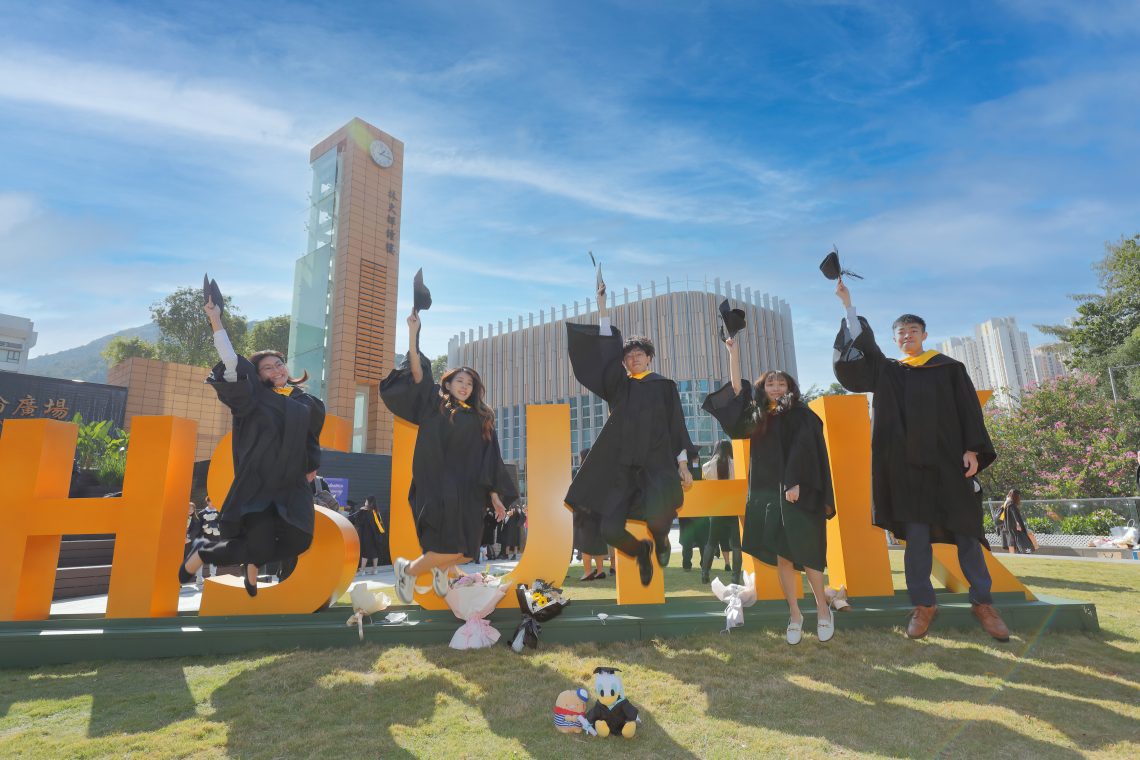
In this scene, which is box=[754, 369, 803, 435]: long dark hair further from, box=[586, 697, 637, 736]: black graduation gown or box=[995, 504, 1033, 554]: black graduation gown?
box=[995, 504, 1033, 554]: black graduation gown

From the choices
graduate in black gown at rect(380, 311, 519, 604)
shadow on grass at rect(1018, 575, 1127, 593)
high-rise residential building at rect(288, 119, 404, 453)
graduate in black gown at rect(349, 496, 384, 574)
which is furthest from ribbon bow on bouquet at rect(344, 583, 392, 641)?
high-rise residential building at rect(288, 119, 404, 453)

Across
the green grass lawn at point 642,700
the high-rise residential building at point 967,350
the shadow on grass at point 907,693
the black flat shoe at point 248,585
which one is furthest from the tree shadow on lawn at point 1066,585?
the high-rise residential building at point 967,350

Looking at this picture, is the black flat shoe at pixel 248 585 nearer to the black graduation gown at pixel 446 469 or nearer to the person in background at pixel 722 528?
the black graduation gown at pixel 446 469

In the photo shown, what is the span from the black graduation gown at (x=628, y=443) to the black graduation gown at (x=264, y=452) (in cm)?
219

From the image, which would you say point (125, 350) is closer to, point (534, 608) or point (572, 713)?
point (534, 608)

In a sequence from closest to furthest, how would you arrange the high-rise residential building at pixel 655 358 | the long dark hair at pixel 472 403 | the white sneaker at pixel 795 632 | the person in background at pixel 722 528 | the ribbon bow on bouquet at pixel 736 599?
the white sneaker at pixel 795 632, the ribbon bow on bouquet at pixel 736 599, the long dark hair at pixel 472 403, the person in background at pixel 722 528, the high-rise residential building at pixel 655 358

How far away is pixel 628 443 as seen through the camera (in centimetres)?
453

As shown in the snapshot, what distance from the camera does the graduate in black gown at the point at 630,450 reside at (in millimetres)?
4422

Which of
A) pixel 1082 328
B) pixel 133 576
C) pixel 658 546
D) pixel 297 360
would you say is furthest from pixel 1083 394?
pixel 297 360

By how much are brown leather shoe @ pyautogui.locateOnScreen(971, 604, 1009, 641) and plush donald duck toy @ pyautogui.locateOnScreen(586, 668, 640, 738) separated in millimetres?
2581

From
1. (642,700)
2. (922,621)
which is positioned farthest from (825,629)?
(642,700)

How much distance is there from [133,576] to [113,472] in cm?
1200

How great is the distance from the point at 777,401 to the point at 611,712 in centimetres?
279

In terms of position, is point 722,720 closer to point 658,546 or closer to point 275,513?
point 658,546
